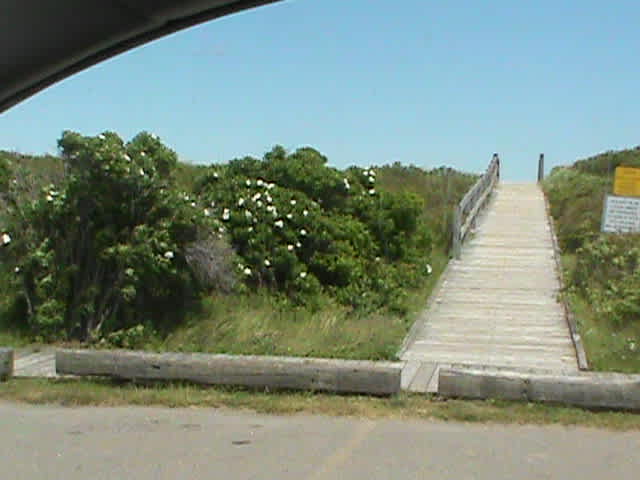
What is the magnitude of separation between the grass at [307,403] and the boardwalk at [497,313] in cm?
64

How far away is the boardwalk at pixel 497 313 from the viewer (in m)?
7.79

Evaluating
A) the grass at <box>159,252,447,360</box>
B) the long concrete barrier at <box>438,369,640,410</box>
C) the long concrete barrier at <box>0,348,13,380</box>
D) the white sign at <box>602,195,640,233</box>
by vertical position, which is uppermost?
the white sign at <box>602,195,640,233</box>

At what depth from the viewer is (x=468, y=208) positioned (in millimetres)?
15781

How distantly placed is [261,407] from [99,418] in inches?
54.7

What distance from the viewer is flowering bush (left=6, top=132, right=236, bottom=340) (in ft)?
29.6

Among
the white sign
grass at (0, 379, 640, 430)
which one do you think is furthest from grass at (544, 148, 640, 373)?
grass at (0, 379, 640, 430)

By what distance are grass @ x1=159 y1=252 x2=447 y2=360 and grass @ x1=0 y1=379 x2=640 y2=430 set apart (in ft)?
4.89

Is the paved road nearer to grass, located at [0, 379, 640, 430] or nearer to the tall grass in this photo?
grass, located at [0, 379, 640, 430]

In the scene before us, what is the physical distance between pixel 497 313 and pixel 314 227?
3.12m

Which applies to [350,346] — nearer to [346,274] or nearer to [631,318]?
[346,274]

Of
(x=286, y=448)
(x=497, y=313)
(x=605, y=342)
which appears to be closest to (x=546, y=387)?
(x=286, y=448)

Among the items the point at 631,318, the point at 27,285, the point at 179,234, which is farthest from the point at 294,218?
the point at 631,318

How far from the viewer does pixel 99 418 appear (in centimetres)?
593

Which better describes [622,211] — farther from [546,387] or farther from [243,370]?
[243,370]
